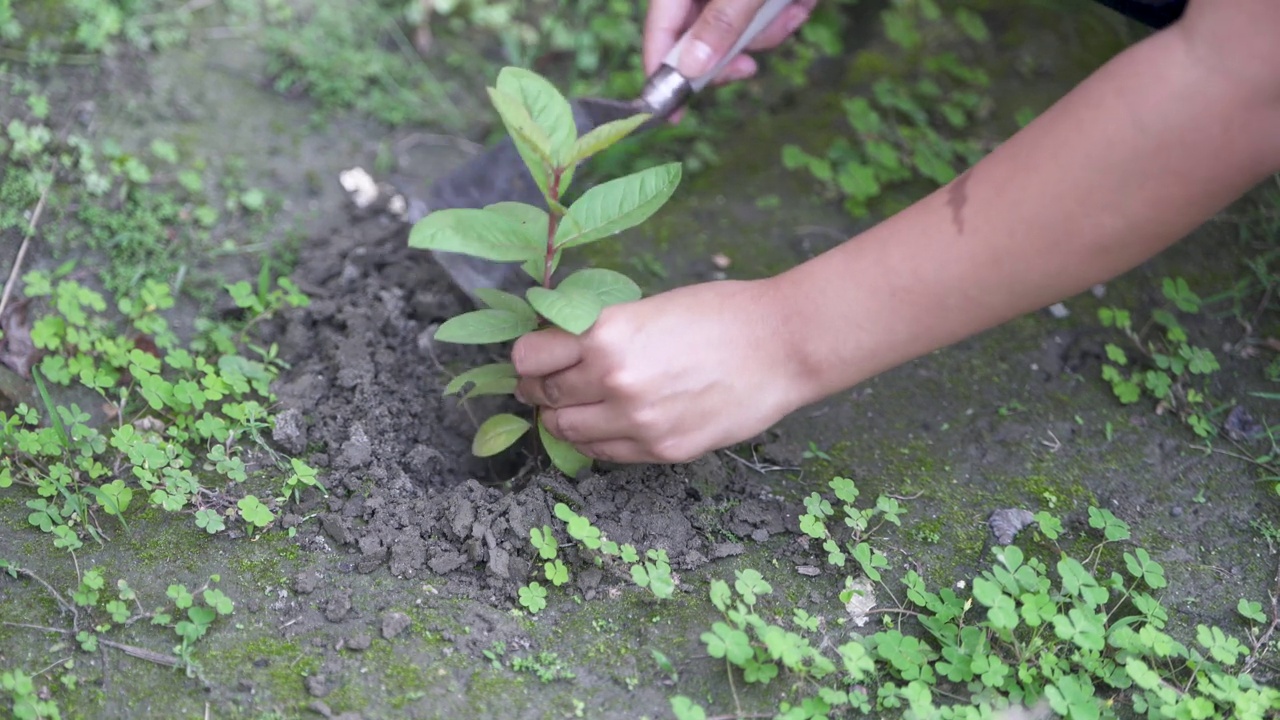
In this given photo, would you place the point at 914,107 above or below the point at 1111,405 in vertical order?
above

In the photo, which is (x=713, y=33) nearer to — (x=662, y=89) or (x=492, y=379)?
(x=662, y=89)

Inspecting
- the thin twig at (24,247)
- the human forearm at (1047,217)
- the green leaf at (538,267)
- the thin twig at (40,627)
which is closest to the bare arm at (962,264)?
the human forearm at (1047,217)

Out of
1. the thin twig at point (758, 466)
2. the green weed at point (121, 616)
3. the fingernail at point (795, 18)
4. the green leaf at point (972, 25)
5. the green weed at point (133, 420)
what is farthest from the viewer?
the green leaf at point (972, 25)

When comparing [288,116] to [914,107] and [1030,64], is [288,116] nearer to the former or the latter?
[914,107]

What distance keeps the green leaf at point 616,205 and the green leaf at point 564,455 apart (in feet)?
1.26

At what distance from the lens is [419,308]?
2.41 metres

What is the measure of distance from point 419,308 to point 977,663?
55.3 inches

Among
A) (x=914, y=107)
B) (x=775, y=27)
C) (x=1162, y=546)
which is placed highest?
(x=775, y=27)

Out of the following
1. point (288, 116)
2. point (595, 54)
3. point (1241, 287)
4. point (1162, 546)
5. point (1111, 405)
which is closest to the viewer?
point (1162, 546)

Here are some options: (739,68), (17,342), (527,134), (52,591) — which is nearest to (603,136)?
(527,134)

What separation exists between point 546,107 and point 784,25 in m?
1.06

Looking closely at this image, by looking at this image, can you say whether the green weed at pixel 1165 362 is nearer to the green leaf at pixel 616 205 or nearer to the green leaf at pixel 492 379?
the green leaf at pixel 616 205

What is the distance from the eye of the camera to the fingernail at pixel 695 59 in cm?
229

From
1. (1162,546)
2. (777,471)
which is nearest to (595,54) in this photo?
(777,471)
